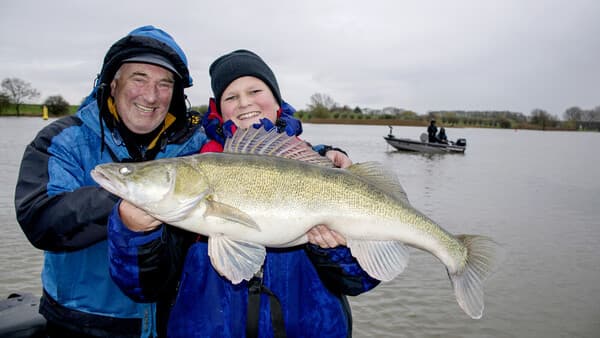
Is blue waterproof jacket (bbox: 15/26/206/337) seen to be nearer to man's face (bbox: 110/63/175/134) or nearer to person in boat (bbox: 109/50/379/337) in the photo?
man's face (bbox: 110/63/175/134)

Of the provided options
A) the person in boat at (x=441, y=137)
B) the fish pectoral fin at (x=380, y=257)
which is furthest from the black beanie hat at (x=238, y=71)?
the person in boat at (x=441, y=137)

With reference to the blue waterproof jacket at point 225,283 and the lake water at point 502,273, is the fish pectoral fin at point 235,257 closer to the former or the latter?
the blue waterproof jacket at point 225,283

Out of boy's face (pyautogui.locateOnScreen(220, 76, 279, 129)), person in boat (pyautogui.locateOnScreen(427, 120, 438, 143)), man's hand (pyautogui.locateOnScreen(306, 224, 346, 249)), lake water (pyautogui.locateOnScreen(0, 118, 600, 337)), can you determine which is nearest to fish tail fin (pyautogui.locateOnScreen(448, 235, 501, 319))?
man's hand (pyautogui.locateOnScreen(306, 224, 346, 249))

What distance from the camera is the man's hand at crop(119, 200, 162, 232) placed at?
2.48 metres

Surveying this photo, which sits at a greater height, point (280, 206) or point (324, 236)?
point (280, 206)

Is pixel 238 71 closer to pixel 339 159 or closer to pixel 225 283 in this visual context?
pixel 339 159

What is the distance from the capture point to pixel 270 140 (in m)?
2.91

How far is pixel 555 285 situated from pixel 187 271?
281 inches

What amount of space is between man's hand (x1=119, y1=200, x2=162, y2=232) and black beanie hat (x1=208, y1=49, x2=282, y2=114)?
130 cm

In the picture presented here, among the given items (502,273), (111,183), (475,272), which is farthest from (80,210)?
(502,273)

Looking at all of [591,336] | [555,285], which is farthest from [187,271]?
[555,285]

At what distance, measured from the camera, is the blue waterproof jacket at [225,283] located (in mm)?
2512

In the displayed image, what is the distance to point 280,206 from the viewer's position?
268 centimetres

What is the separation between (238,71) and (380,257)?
180 centimetres
